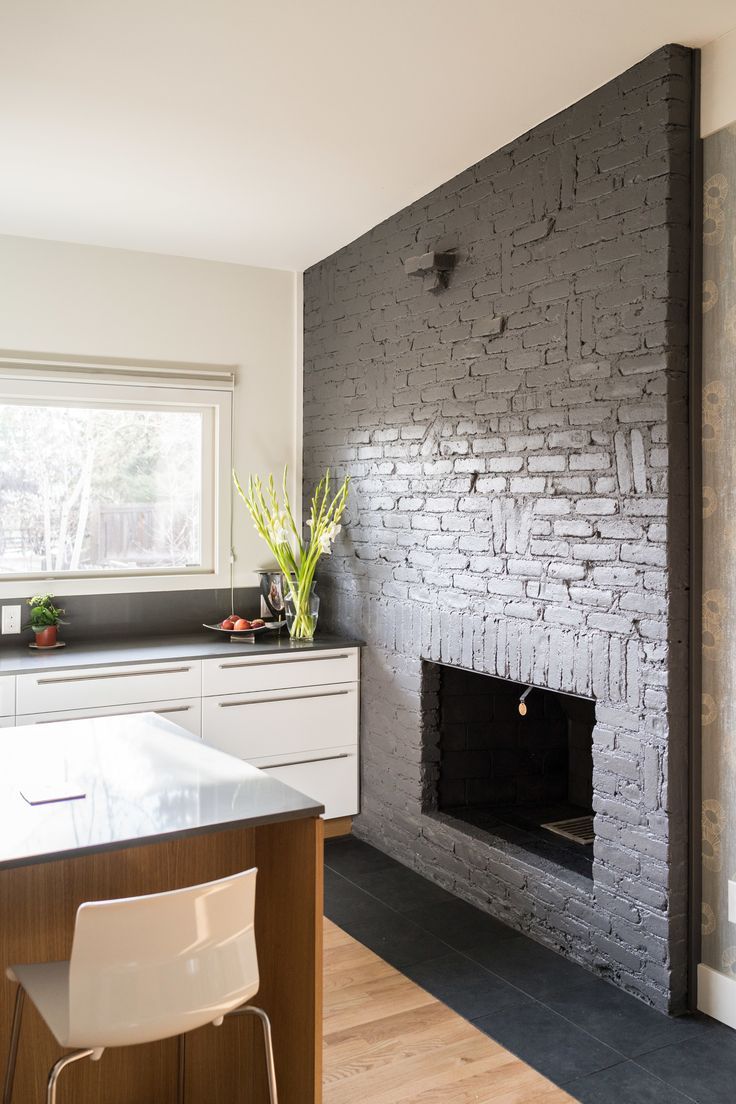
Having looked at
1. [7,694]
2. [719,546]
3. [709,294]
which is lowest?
[7,694]

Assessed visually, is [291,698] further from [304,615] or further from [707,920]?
[707,920]

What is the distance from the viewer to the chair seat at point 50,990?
1.70 m

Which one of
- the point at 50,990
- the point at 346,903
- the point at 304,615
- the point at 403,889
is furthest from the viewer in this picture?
the point at 304,615

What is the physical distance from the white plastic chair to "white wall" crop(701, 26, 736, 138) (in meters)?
2.35

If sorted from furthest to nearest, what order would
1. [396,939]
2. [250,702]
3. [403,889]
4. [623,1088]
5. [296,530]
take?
[296,530] → [250,702] → [403,889] → [396,939] → [623,1088]

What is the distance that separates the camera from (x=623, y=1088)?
2.43m

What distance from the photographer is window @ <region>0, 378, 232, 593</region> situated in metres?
4.36

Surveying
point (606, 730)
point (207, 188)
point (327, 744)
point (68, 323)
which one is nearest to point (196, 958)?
point (606, 730)

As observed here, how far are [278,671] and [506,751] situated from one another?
41.7 inches

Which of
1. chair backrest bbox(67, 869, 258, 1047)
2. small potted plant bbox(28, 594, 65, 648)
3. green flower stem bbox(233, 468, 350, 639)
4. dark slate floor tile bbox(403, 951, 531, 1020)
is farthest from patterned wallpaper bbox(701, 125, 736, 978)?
small potted plant bbox(28, 594, 65, 648)

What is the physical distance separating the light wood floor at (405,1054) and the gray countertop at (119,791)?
915 mm

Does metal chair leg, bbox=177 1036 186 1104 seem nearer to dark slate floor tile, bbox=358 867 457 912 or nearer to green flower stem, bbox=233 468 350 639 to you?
dark slate floor tile, bbox=358 867 457 912

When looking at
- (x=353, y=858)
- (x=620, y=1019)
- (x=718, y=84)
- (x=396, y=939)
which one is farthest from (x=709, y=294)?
(x=353, y=858)

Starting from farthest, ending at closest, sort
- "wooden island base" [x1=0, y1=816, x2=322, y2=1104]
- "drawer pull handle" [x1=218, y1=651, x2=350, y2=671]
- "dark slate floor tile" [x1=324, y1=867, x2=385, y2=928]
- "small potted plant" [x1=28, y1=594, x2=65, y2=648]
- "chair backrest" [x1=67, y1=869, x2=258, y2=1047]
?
"small potted plant" [x1=28, y1=594, x2=65, y2=648]
"drawer pull handle" [x1=218, y1=651, x2=350, y2=671]
"dark slate floor tile" [x1=324, y1=867, x2=385, y2=928]
"wooden island base" [x1=0, y1=816, x2=322, y2=1104]
"chair backrest" [x1=67, y1=869, x2=258, y2=1047]
